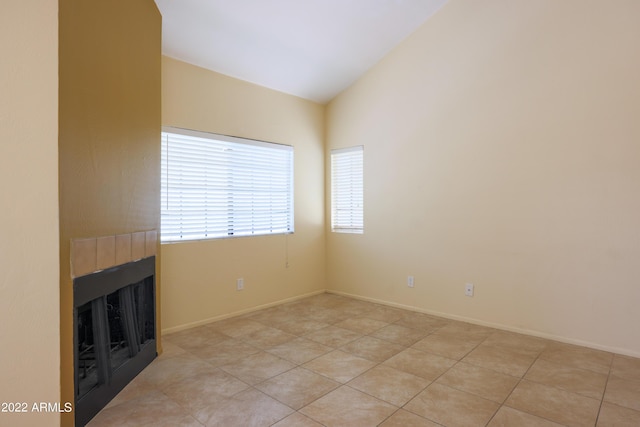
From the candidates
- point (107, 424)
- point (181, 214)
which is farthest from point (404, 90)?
point (107, 424)

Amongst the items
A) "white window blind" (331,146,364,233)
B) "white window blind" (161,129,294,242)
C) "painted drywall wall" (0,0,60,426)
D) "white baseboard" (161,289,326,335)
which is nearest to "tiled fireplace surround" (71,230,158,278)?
"painted drywall wall" (0,0,60,426)

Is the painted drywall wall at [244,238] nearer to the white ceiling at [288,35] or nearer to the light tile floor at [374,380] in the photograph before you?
the white ceiling at [288,35]

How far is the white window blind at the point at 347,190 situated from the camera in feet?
15.0

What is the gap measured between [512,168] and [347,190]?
2.01m

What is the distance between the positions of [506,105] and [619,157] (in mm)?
993

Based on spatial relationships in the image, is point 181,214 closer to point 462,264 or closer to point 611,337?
point 462,264

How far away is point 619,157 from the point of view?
278cm

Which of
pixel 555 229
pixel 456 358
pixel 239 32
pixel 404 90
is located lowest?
pixel 456 358

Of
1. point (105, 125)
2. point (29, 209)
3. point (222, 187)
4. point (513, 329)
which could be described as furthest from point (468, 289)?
point (29, 209)

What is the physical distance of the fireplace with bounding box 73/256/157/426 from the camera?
1885 mm

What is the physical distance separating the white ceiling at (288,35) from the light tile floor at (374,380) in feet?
8.82

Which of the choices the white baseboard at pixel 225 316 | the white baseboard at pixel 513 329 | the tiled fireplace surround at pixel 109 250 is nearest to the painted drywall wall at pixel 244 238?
the white baseboard at pixel 225 316

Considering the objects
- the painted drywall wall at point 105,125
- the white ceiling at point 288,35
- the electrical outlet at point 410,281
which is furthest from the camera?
the electrical outlet at point 410,281

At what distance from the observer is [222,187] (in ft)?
12.3
